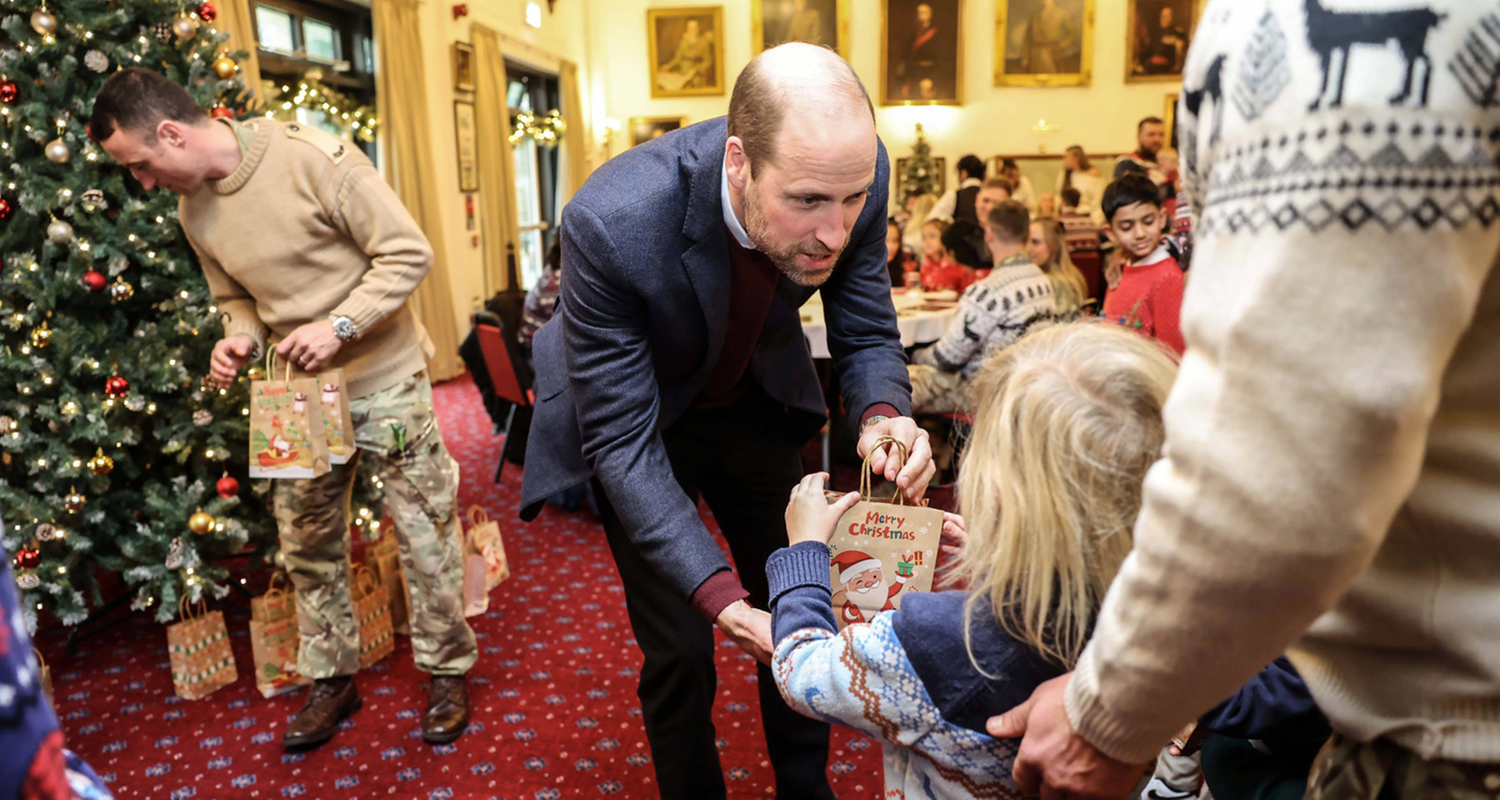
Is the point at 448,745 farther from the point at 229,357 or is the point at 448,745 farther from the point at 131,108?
the point at 131,108

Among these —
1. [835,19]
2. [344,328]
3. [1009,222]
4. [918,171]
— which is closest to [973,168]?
[1009,222]

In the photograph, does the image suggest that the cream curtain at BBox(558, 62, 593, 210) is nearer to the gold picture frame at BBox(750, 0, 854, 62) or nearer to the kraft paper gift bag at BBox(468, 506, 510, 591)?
the gold picture frame at BBox(750, 0, 854, 62)

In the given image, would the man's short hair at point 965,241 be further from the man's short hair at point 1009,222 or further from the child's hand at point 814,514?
the child's hand at point 814,514

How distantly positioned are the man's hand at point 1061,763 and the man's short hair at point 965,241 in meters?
4.96

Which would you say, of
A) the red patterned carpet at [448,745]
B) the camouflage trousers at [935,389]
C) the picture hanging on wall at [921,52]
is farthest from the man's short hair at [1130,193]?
the picture hanging on wall at [921,52]

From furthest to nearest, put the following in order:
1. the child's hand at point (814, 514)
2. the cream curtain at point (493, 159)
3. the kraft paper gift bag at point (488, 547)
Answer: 1. the cream curtain at point (493, 159)
2. the kraft paper gift bag at point (488, 547)
3. the child's hand at point (814, 514)

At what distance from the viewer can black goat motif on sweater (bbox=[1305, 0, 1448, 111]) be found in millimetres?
577

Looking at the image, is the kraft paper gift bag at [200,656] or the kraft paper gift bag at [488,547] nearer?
the kraft paper gift bag at [200,656]

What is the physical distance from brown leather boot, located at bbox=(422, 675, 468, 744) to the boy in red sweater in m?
2.31

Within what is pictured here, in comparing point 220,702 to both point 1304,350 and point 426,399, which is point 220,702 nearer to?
point 426,399

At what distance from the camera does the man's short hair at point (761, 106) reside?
56.0 inches

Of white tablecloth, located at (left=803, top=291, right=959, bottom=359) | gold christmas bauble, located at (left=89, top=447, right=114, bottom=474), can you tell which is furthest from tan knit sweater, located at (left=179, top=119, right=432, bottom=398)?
white tablecloth, located at (left=803, top=291, right=959, bottom=359)

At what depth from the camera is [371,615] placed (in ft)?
10.1

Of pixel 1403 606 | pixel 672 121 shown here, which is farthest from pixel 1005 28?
pixel 1403 606
